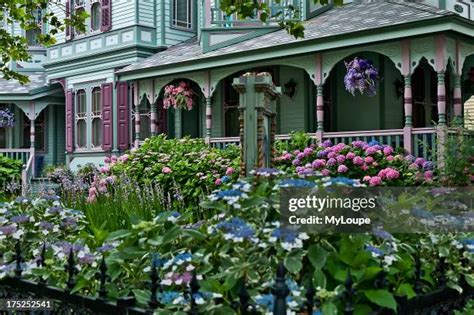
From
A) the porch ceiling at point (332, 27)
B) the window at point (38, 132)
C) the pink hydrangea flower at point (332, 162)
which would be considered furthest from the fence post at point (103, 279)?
the window at point (38, 132)

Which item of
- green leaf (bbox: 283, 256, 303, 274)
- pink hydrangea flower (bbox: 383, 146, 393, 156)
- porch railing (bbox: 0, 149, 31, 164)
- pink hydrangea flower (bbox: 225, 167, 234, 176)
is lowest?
green leaf (bbox: 283, 256, 303, 274)

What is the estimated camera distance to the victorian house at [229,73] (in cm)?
1228

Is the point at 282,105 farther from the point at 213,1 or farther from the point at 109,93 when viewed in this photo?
the point at 109,93

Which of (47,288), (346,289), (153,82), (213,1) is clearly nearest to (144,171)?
(153,82)

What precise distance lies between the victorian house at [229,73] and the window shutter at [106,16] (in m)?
0.03

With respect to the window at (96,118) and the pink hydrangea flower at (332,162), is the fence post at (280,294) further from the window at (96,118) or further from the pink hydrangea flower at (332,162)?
the window at (96,118)

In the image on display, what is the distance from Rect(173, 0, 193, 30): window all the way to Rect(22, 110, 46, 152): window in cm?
711

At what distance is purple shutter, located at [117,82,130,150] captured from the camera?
19.8 m

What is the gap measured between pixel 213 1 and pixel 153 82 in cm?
Answer: 293

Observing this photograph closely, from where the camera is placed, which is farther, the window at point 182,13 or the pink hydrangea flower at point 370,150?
the window at point 182,13

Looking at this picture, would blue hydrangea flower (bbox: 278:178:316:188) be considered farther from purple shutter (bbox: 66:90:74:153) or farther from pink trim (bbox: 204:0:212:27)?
purple shutter (bbox: 66:90:74:153)

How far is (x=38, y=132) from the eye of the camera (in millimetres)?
24547

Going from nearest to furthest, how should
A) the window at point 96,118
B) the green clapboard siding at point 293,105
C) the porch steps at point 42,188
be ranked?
1. the porch steps at point 42,188
2. the green clapboard siding at point 293,105
3. the window at point 96,118

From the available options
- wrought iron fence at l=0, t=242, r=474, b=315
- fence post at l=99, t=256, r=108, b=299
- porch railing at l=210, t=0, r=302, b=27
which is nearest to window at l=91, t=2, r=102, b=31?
porch railing at l=210, t=0, r=302, b=27
